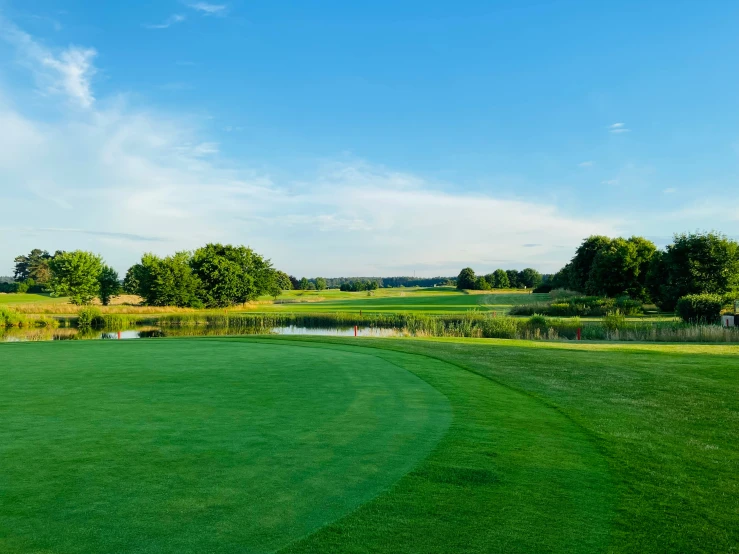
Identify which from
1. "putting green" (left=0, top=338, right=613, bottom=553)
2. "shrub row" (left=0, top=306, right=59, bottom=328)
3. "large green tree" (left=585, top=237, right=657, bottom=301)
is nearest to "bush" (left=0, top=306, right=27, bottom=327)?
"shrub row" (left=0, top=306, right=59, bottom=328)

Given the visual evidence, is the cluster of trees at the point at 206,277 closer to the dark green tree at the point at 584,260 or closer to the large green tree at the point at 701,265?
the dark green tree at the point at 584,260

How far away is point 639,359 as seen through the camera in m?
12.0

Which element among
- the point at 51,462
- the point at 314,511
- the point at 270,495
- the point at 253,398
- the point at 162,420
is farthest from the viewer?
the point at 253,398

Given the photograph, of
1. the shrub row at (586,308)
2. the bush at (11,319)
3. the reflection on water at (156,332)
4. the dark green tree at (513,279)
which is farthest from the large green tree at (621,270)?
the dark green tree at (513,279)

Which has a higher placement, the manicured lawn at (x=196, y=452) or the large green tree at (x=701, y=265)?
the large green tree at (x=701, y=265)

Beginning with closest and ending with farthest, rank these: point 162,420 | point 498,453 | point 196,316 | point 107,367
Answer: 1. point 498,453
2. point 162,420
3. point 107,367
4. point 196,316

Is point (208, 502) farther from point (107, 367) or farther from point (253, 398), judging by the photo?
point (107, 367)

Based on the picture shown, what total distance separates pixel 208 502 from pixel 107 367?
7184mm

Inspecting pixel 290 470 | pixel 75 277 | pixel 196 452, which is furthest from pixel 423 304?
pixel 290 470

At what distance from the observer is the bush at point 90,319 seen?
34781mm

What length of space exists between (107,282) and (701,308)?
164 feet

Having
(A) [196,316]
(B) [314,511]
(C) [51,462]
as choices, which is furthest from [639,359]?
(A) [196,316]

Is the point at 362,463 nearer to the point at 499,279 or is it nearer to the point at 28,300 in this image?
the point at 28,300

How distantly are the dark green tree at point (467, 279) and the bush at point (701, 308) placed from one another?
7288cm
